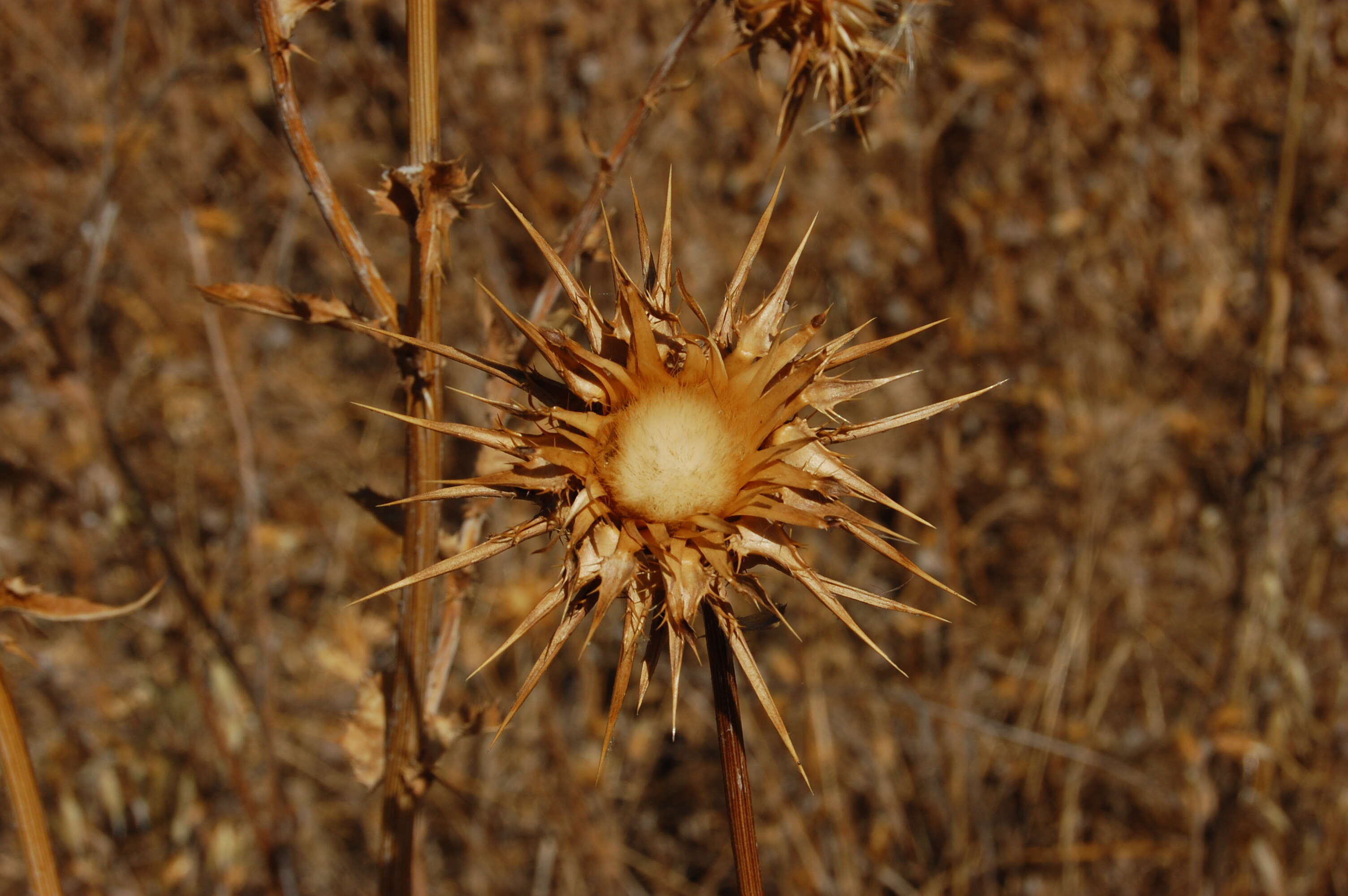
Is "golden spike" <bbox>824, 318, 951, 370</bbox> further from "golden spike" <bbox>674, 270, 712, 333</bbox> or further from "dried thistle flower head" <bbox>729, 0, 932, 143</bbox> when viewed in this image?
"dried thistle flower head" <bbox>729, 0, 932, 143</bbox>

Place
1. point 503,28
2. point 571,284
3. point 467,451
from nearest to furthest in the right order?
point 571,284 → point 467,451 → point 503,28

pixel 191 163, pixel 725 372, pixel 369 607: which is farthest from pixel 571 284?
pixel 191 163

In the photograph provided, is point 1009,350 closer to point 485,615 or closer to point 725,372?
point 485,615

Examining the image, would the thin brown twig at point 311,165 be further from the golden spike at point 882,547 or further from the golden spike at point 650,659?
the golden spike at point 882,547

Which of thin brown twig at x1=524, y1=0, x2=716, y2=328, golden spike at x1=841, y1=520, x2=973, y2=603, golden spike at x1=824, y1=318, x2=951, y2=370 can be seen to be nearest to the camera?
golden spike at x1=841, y1=520, x2=973, y2=603

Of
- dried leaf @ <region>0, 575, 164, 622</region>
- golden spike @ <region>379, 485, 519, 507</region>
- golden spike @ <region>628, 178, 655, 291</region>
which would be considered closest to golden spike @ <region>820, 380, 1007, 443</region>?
golden spike @ <region>628, 178, 655, 291</region>
